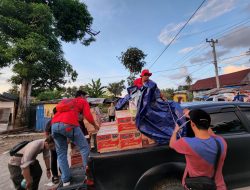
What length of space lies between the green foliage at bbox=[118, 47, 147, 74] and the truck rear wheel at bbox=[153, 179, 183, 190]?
63.7 feet

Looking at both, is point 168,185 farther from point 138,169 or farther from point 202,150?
point 202,150

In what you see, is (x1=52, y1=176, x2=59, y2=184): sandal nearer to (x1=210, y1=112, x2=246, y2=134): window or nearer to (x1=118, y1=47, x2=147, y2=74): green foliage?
(x1=210, y1=112, x2=246, y2=134): window

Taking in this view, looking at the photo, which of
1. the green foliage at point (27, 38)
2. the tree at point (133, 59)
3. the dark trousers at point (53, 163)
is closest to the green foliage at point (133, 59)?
the tree at point (133, 59)

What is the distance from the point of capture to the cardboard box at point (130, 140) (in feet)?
9.92

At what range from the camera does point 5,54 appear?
14250 mm

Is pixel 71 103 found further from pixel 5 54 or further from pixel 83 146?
pixel 5 54

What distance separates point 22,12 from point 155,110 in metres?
15.9

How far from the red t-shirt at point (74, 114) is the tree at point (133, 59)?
17.7 meters

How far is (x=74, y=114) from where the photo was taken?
4238 millimetres

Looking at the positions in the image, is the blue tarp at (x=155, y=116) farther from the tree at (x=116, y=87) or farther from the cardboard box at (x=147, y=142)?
the tree at (x=116, y=87)

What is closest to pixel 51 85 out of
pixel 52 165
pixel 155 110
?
pixel 52 165

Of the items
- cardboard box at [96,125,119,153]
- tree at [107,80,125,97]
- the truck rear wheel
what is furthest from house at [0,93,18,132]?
tree at [107,80,125,97]

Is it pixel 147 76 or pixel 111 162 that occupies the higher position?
pixel 147 76

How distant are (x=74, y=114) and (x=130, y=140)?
62.1 inches
